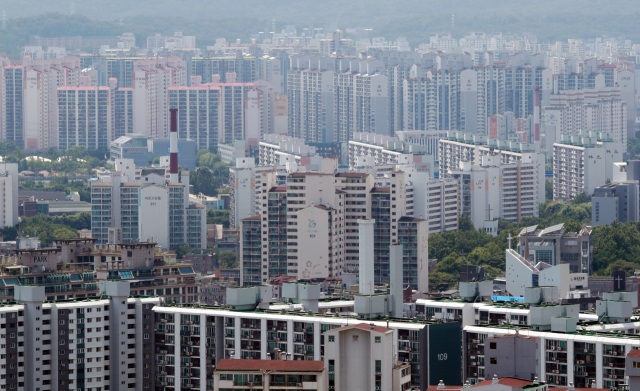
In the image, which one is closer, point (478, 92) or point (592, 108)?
point (592, 108)

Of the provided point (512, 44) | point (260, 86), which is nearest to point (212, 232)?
point (260, 86)

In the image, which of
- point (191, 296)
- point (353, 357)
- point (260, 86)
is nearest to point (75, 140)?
point (260, 86)

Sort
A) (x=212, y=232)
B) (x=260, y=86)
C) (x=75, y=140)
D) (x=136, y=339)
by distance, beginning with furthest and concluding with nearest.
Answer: (x=260, y=86)
(x=75, y=140)
(x=212, y=232)
(x=136, y=339)

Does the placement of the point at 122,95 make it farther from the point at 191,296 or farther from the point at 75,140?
the point at 191,296

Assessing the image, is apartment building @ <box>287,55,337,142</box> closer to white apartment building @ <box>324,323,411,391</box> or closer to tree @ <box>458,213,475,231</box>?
tree @ <box>458,213,475,231</box>

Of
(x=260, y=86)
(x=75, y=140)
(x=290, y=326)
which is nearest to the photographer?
(x=290, y=326)

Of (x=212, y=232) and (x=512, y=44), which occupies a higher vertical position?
(x=512, y=44)
